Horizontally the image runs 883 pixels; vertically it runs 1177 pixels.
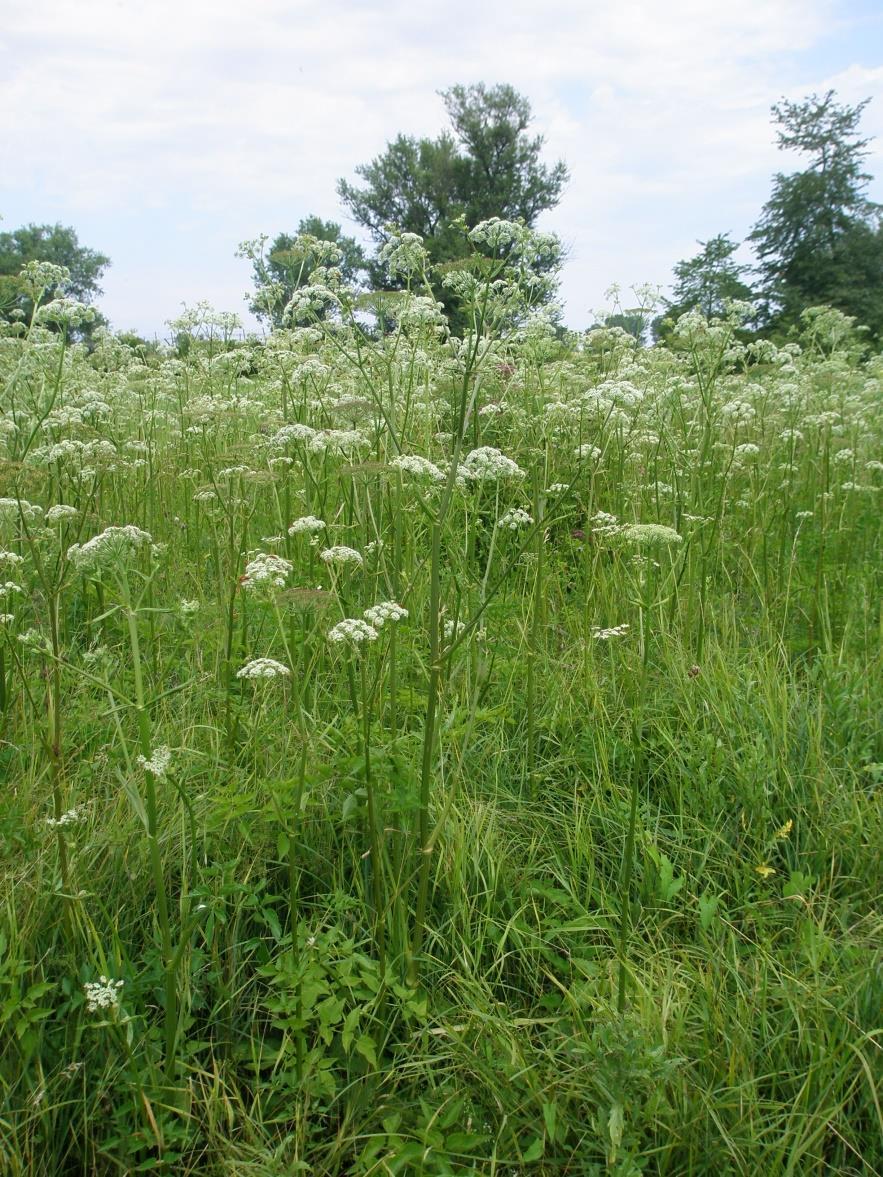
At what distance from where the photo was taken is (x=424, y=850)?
2.15 meters

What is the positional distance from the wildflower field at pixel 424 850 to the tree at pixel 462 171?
Answer: 36229 millimetres

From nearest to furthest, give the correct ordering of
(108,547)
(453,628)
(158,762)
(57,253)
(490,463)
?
(158,762) → (108,547) → (490,463) → (453,628) → (57,253)

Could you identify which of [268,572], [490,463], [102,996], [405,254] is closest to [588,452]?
[405,254]

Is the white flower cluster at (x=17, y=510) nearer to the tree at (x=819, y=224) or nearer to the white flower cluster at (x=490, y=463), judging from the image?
the white flower cluster at (x=490, y=463)

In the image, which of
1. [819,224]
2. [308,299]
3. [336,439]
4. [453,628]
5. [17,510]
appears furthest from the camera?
[819,224]

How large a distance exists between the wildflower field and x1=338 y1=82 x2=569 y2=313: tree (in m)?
36.2

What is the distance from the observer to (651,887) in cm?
257

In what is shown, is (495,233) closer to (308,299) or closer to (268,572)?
(308,299)

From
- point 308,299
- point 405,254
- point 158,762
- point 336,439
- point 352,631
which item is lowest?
point 158,762

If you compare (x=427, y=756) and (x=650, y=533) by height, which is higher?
(x=650, y=533)

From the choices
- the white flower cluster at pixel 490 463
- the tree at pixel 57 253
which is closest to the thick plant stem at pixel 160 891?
the white flower cluster at pixel 490 463

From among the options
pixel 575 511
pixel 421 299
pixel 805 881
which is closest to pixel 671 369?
pixel 575 511

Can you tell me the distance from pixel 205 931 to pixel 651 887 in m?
1.35

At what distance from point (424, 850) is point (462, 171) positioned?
130ft
